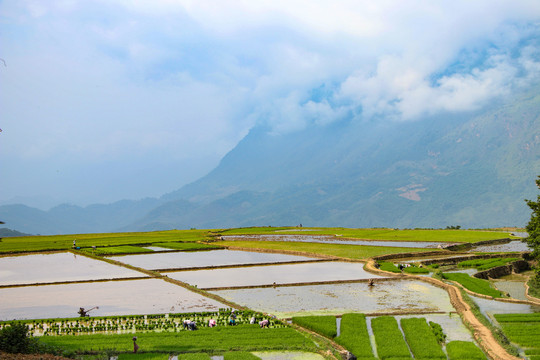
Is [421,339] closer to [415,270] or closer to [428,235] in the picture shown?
[415,270]

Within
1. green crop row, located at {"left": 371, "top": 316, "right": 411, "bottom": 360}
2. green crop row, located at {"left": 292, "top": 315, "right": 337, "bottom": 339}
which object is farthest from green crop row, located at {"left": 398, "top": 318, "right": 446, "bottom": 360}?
green crop row, located at {"left": 292, "top": 315, "right": 337, "bottom": 339}

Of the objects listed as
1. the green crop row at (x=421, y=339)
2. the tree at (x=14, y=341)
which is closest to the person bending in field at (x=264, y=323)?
the green crop row at (x=421, y=339)

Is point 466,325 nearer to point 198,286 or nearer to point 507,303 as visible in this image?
point 507,303

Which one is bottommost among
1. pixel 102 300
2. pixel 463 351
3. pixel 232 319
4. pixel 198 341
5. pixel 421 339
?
pixel 463 351

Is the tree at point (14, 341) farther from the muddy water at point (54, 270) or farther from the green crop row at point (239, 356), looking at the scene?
the muddy water at point (54, 270)

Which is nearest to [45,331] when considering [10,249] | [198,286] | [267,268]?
[198,286]

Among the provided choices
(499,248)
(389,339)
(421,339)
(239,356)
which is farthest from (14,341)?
(499,248)
